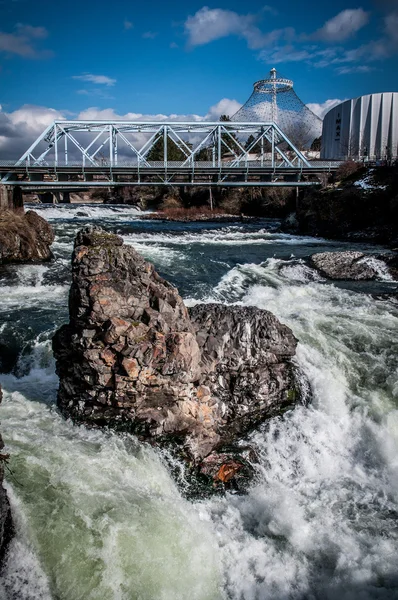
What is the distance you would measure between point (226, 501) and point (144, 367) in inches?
118

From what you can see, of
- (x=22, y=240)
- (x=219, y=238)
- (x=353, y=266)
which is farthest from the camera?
(x=219, y=238)

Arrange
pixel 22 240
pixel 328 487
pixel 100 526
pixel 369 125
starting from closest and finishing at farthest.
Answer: pixel 100 526
pixel 328 487
pixel 22 240
pixel 369 125

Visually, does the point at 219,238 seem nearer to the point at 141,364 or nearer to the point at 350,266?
the point at 350,266

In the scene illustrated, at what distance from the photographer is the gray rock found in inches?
808

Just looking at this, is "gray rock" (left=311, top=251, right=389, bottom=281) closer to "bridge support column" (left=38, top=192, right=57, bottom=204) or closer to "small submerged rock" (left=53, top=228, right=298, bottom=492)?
"small submerged rock" (left=53, top=228, right=298, bottom=492)

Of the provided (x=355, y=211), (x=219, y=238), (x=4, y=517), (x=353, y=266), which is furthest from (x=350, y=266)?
(x=4, y=517)

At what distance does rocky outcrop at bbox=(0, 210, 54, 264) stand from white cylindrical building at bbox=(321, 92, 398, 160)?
5112 cm

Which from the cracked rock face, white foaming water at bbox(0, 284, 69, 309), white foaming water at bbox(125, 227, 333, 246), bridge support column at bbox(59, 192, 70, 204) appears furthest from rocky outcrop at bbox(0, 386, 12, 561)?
bridge support column at bbox(59, 192, 70, 204)

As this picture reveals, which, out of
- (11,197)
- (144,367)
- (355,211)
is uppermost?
(11,197)

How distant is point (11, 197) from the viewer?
4453 centimetres

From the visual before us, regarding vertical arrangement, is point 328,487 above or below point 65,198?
below

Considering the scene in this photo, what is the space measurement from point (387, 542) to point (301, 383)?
14.0 feet

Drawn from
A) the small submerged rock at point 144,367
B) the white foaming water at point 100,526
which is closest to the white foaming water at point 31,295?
the small submerged rock at point 144,367

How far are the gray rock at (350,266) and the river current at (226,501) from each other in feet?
23.6
